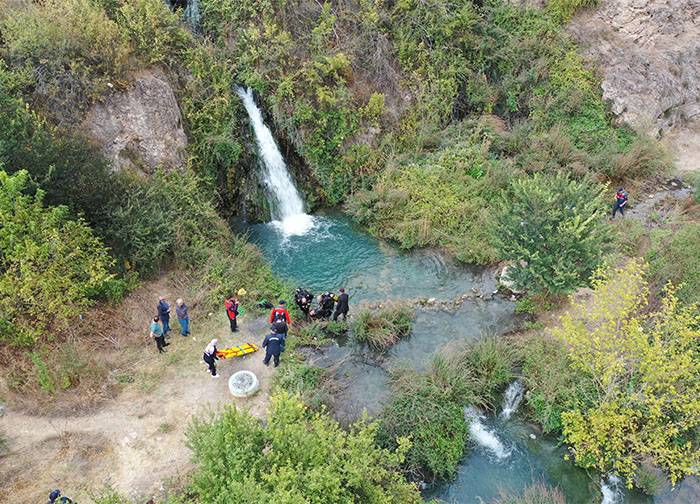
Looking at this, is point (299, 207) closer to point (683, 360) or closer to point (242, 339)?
point (242, 339)

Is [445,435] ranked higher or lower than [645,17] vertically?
lower

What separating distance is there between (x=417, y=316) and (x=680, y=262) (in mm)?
7362

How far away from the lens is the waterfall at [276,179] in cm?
1861

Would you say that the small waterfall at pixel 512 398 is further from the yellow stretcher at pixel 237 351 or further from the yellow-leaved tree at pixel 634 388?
the yellow stretcher at pixel 237 351

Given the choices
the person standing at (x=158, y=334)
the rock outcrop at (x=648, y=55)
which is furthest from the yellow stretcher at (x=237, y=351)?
the rock outcrop at (x=648, y=55)

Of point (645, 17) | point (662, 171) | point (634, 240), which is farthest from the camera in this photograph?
point (645, 17)

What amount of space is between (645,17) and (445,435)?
2116cm

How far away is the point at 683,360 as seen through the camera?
9773 millimetres

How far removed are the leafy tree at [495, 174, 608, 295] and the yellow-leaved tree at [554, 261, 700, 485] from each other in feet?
6.13

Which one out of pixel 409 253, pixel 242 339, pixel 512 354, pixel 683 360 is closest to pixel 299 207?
pixel 409 253

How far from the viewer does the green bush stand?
13.6 metres

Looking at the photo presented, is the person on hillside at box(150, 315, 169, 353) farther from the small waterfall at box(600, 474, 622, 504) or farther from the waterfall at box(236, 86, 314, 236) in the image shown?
the small waterfall at box(600, 474, 622, 504)

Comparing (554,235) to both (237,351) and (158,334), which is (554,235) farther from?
(158,334)

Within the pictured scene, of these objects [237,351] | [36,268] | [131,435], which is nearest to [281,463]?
[131,435]
